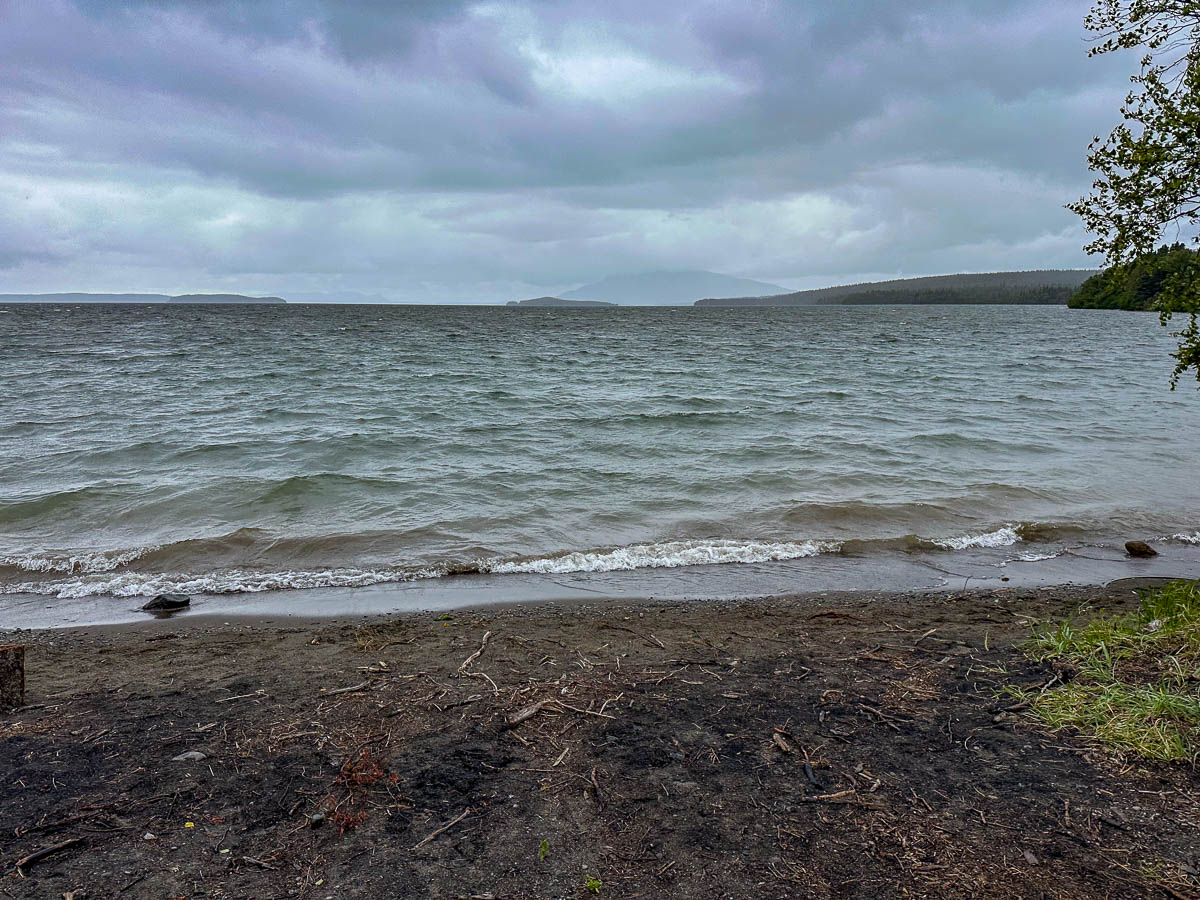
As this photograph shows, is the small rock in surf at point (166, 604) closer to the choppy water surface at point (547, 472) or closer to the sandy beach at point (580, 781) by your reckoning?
the choppy water surface at point (547, 472)

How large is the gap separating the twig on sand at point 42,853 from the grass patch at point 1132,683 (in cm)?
541

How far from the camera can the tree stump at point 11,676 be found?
4.89 metres

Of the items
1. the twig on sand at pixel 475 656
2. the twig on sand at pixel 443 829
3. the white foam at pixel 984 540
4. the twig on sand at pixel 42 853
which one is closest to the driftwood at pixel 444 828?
the twig on sand at pixel 443 829

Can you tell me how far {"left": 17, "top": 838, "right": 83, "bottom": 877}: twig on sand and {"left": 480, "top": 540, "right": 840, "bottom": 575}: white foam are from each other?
20.1ft

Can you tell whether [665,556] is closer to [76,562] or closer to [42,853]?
[42,853]

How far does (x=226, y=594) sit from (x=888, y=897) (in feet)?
26.8

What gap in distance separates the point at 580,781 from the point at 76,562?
9.00 meters

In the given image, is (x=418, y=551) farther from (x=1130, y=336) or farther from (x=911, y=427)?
(x=1130, y=336)

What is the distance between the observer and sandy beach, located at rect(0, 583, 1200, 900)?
10.6 feet

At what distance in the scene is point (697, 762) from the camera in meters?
4.11

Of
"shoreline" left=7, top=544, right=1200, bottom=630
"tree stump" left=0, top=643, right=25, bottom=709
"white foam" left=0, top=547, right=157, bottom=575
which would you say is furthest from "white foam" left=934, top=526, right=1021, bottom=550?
"white foam" left=0, top=547, right=157, bottom=575

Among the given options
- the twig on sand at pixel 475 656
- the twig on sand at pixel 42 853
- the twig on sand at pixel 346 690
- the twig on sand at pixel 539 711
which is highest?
the twig on sand at pixel 42 853

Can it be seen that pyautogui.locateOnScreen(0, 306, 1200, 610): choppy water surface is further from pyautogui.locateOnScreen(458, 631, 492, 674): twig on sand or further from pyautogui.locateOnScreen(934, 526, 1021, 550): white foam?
pyautogui.locateOnScreen(458, 631, 492, 674): twig on sand

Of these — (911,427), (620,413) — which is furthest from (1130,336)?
(620,413)
